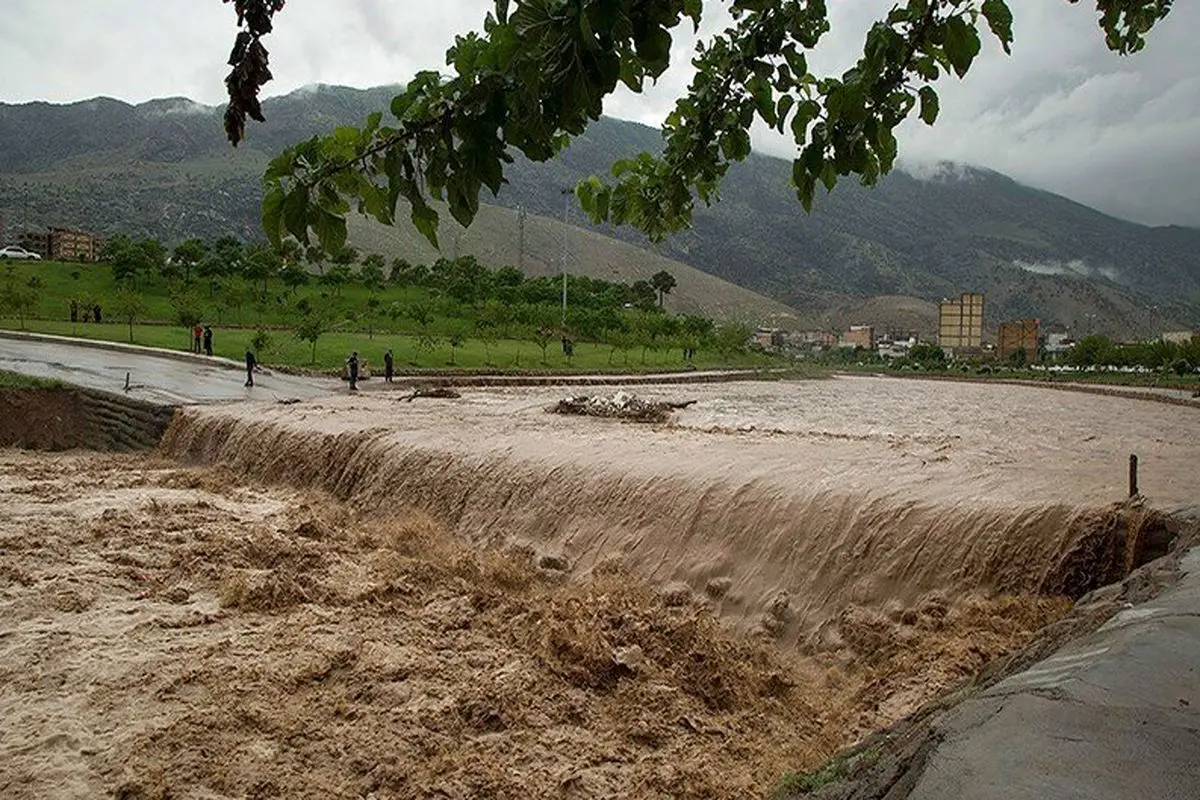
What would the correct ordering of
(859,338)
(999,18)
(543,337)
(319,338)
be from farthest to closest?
(859,338)
(543,337)
(319,338)
(999,18)

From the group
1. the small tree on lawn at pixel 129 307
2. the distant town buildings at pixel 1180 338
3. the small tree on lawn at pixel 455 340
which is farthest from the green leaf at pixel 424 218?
the distant town buildings at pixel 1180 338

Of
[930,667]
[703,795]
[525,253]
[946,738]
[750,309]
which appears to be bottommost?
[703,795]

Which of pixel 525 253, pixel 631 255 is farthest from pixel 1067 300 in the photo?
pixel 525 253

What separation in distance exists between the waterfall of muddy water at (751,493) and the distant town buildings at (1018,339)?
79509 mm

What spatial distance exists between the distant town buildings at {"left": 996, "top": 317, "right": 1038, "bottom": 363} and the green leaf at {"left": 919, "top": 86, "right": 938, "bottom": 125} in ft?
318

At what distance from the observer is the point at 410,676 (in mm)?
6758

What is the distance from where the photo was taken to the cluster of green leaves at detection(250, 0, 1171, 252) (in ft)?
6.09

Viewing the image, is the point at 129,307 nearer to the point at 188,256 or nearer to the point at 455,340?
the point at 455,340

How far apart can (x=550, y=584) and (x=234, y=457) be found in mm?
8607

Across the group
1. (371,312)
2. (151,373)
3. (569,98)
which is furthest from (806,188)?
(371,312)

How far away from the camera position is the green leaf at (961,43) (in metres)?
2.53

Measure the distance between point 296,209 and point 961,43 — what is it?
6.32 feet

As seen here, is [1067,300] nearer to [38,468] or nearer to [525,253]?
[525,253]

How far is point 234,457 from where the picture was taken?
51.2ft
